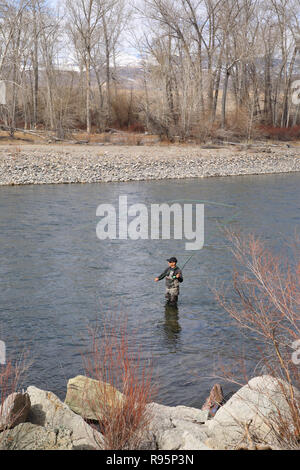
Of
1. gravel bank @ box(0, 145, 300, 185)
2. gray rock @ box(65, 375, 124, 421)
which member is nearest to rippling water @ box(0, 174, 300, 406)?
gray rock @ box(65, 375, 124, 421)

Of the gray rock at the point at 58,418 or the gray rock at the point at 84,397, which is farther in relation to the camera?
the gray rock at the point at 84,397

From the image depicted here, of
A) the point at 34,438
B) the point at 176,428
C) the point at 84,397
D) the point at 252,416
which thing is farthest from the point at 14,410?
the point at 252,416

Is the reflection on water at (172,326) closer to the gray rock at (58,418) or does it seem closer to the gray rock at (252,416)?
the gray rock at (252,416)

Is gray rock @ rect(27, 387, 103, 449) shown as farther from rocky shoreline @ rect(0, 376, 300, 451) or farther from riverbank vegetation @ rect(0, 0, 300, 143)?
riverbank vegetation @ rect(0, 0, 300, 143)

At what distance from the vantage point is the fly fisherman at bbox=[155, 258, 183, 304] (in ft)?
32.9

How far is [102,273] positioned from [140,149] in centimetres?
2423

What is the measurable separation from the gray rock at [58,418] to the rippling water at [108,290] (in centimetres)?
140

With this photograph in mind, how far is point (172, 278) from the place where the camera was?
10109mm

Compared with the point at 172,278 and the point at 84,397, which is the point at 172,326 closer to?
the point at 172,278

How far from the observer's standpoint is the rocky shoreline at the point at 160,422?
4.94 m

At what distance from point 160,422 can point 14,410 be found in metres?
1.51

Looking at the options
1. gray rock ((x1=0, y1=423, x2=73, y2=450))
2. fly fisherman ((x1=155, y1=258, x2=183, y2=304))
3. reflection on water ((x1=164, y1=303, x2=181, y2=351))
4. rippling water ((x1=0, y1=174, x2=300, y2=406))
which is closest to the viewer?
gray rock ((x1=0, y1=423, x2=73, y2=450))

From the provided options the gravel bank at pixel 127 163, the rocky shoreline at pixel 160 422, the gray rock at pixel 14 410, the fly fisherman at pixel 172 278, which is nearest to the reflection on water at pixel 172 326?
the fly fisherman at pixel 172 278

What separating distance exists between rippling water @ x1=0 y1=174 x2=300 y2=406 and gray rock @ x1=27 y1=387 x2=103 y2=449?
1.40 metres
